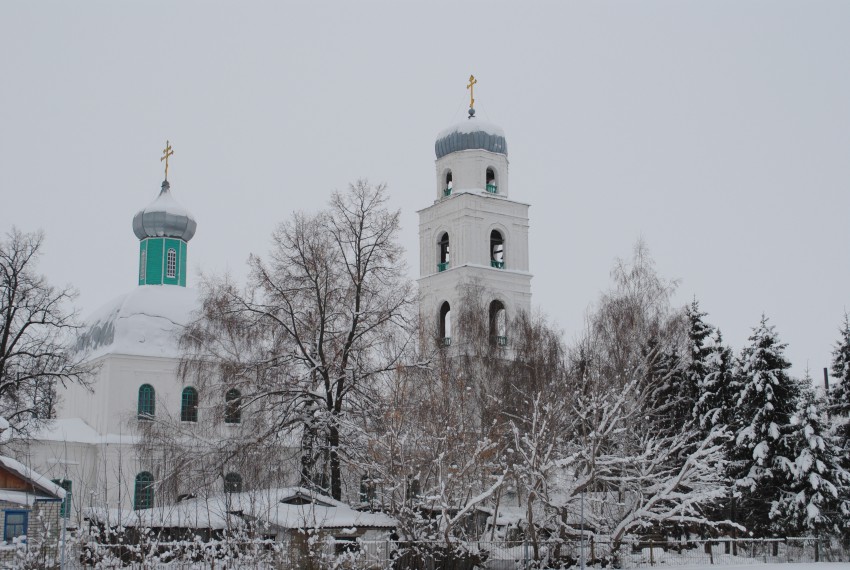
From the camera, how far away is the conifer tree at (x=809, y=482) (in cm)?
3044

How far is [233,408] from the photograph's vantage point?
29.0 m

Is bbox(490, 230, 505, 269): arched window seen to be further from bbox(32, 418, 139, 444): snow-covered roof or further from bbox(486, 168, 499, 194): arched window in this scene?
bbox(32, 418, 139, 444): snow-covered roof

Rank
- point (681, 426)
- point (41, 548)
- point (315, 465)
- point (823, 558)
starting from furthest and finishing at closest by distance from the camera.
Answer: point (681, 426) → point (823, 558) → point (315, 465) → point (41, 548)

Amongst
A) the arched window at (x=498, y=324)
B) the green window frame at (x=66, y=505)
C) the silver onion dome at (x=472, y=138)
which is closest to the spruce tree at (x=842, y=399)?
the arched window at (x=498, y=324)

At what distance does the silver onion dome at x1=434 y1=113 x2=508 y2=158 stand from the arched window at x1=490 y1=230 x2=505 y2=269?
349 centimetres

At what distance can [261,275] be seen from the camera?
28391mm

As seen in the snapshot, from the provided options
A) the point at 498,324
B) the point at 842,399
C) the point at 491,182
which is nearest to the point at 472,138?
the point at 491,182

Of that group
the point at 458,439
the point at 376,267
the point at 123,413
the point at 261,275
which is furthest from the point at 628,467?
the point at 123,413

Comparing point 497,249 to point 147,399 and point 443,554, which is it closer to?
point 147,399

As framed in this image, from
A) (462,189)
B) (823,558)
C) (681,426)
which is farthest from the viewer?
(462,189)

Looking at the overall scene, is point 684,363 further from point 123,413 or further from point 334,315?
point 123,413

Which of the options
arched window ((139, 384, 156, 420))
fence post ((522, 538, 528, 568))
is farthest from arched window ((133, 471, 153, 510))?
fence post ((522, 538, 528, 568))

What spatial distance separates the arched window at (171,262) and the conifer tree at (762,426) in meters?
22.3

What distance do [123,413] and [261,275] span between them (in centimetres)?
1164
